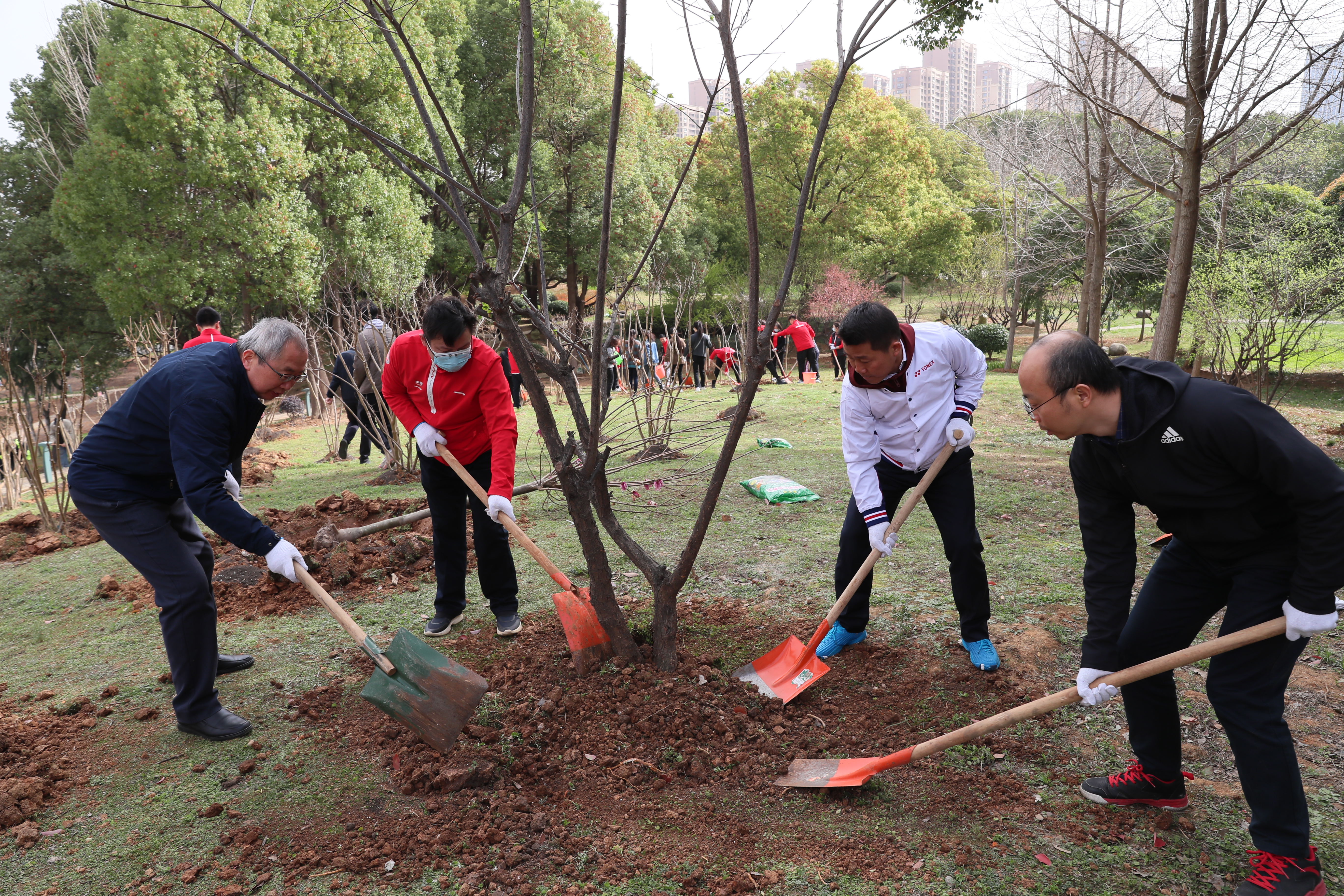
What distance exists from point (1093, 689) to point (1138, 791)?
0.43 meters

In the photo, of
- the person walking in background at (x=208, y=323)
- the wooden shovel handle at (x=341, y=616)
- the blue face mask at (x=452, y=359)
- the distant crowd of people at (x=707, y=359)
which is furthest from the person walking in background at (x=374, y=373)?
the wooden shovel handle at (x=341, y=616)

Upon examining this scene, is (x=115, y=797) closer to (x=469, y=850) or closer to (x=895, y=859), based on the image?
(x=469, y=850)

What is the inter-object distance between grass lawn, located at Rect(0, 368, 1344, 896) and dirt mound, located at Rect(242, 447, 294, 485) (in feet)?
7.39

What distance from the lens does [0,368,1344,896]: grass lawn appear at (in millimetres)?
2238

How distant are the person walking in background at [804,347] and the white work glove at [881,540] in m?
12.9

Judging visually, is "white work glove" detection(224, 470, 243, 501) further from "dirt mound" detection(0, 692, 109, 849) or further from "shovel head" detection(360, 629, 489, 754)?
"dirt mound" detection(0, 692, 109, 849)

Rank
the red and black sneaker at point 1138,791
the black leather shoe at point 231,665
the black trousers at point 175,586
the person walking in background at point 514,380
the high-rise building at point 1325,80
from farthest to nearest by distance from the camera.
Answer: the person walking in background at point 514,380
the high-rise building at point 1325,80
the black leather shoe at point 231,665
the black trousers at point 175,586
the red and black sneaker at point 1138,791

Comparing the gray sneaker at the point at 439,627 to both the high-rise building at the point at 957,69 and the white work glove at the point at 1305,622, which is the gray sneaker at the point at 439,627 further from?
the high-rise building at the point at 957,69

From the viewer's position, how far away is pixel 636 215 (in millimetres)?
20344

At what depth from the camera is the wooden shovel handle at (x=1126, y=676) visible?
6.50ft

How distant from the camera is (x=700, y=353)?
17266 millimetres

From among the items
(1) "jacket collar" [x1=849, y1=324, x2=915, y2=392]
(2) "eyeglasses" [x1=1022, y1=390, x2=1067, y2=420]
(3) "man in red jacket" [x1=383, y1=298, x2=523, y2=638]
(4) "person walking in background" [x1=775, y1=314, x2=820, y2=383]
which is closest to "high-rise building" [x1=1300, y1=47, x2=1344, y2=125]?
(1) "jacket collar" [x1=849, y1=324, x2=915, y2=392]

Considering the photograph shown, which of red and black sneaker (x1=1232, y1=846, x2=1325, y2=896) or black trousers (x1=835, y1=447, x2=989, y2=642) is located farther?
black trousers (x1=835, y1=447, x2=989, y2=642)

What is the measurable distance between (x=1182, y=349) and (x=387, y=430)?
12085 mm
